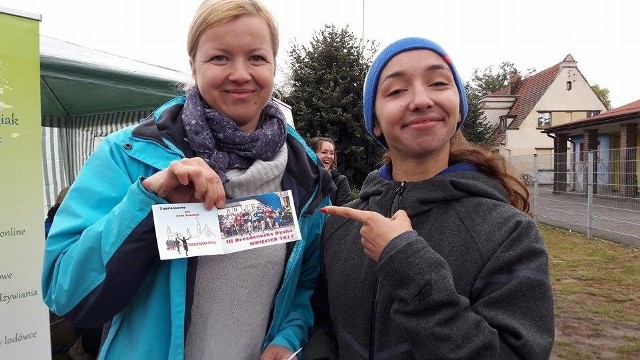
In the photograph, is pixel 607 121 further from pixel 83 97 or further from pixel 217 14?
pixel 217 14

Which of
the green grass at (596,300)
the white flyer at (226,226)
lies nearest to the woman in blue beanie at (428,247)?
the white flyer at (226,226)

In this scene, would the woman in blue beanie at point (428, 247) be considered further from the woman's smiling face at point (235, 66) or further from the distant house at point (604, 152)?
the distant house at point (604, 152)

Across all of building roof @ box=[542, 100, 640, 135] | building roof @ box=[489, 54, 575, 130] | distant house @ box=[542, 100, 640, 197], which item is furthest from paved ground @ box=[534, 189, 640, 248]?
building roof @ box=[489, 54, 575, 130]

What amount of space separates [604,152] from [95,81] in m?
15.4

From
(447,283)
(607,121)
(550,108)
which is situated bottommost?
(447,283)

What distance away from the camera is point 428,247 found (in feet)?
4.12

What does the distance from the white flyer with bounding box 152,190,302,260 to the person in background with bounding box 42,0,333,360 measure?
0.12 ft

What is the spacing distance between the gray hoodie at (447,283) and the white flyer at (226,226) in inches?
9.2

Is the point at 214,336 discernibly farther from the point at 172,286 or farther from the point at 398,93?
the point at 398,93

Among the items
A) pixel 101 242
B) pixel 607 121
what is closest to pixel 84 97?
pixel 101 242

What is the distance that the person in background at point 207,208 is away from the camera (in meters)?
1.32

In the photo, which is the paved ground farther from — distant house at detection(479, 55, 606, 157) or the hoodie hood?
distant house at detection(479, 55, 606, 157)

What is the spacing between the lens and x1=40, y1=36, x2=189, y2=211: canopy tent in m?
3.99

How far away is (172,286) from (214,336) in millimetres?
253
